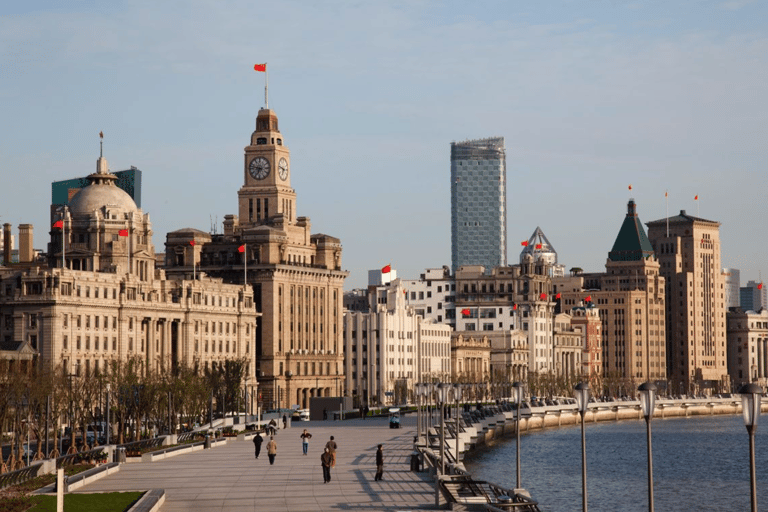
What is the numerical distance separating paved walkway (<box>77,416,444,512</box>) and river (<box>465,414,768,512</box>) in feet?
44.3

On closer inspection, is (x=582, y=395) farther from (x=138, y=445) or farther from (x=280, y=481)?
(x=138, y=445)

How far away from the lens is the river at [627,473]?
112m

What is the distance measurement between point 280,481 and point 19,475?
13880 mm

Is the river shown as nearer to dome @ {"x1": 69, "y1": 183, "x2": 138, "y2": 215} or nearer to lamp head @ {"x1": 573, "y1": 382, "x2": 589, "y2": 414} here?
lamp head @ {"x1": 573, "y1": 382, "x2": 589, "y2": 414}

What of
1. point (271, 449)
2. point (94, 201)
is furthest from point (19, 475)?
point (94, 201)

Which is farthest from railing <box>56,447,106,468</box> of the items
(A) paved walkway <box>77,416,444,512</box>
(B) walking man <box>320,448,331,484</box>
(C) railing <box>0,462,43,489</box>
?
(B) walking man <box>320,448,331,484</box>

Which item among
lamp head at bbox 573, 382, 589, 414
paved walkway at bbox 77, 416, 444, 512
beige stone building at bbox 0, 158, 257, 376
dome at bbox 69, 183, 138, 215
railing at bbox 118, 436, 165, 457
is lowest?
paved walkway at bbox 77, 416, 444, 512

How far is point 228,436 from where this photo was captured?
13650 cm

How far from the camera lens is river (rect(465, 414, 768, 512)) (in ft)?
368

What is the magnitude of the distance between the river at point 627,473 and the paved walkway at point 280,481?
1350 cm

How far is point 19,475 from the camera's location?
80.0 meters

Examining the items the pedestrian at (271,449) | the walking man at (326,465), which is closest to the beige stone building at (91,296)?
the pedestrian at (271,449)

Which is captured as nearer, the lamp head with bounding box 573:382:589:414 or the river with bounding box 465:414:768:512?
the lamp head with bounding box 573:382:589:414

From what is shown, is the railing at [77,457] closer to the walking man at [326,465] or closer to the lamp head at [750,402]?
the walking man at [326,465]
